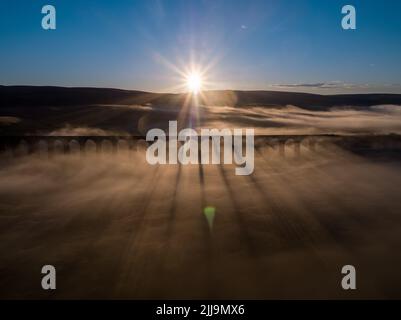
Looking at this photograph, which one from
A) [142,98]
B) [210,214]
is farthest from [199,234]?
[142,98]

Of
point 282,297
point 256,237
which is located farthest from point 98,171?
point 282,297

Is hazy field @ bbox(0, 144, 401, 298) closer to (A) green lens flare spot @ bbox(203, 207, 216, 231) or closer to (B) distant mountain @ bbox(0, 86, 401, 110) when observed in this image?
(A) green lens flare spot @ bbox(203, 207, 216, 231)

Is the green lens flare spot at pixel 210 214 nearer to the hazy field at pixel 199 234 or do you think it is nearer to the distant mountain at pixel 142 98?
the hazy field at pixel 199 234

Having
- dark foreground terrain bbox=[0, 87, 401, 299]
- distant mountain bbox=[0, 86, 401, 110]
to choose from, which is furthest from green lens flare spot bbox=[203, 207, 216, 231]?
distant mountain bbox=[0, 86, 401, 110]

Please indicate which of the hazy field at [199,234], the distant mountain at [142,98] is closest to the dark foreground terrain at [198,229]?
the hazy field at [199,234]

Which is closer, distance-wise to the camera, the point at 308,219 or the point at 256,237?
the point at 256,237
